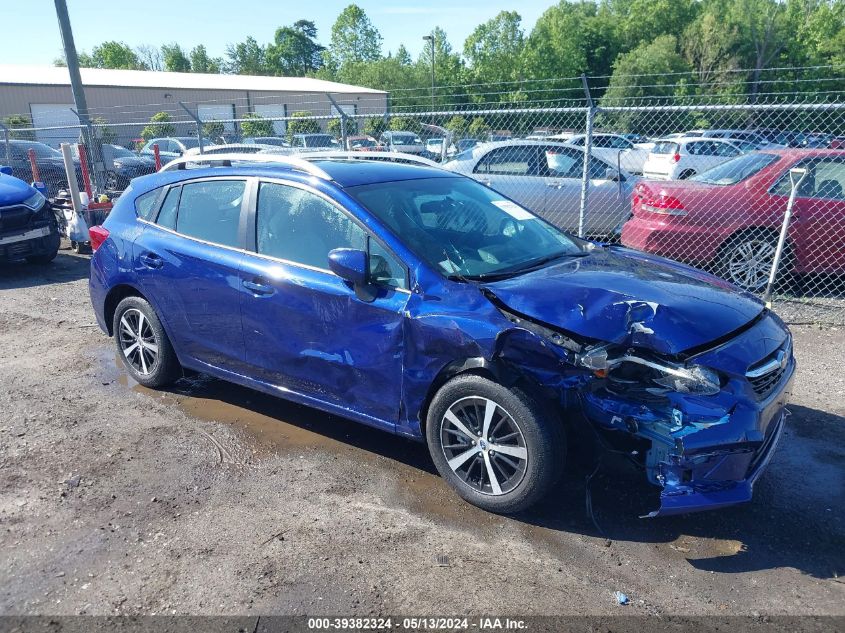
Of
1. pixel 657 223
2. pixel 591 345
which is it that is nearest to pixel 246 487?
pixel 591 345

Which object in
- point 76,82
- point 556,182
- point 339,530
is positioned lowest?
point 339,530

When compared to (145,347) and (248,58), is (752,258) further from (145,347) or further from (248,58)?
(248,58)

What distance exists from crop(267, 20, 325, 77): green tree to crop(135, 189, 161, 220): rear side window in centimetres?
10932

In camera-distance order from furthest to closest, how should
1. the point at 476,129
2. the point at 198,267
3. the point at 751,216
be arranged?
the point at 476,129 < the point at 751,216 < the point at 198,267

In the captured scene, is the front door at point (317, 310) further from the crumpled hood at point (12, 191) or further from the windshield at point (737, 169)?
the crumpled hood at point (12, 191)

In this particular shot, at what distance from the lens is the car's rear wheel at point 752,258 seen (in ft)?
23.4

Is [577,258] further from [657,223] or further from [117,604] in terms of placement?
[657,223]

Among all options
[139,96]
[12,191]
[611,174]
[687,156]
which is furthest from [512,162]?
[139,96]

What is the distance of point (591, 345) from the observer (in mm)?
3125

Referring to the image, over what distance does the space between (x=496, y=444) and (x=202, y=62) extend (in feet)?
385

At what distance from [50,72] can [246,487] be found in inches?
1834

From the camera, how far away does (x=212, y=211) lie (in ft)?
14.9

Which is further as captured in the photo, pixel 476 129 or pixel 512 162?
pixel 476 129

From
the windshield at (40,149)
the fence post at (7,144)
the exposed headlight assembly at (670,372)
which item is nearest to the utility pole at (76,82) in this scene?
the fence post at (7,144)
